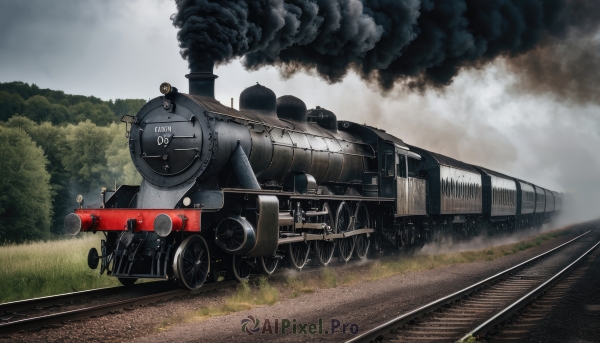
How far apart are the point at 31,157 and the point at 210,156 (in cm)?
3282

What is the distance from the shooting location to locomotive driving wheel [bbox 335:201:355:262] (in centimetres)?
1469

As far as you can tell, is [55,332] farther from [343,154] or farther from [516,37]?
[516,37]

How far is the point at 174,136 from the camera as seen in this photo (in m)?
10.8

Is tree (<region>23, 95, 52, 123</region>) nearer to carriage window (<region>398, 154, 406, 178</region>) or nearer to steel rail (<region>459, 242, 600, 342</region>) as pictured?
carriage window (<region>398, 154, 406, 178</region>)

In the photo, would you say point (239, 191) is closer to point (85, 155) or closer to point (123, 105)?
point (85, 155)

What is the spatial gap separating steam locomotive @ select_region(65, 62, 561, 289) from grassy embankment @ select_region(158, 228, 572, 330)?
58 cm

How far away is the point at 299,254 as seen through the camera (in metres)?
13.7

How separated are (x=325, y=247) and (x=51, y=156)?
155ft

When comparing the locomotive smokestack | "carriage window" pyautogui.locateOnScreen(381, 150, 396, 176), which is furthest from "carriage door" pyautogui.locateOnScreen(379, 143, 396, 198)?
the locomotive smokestack

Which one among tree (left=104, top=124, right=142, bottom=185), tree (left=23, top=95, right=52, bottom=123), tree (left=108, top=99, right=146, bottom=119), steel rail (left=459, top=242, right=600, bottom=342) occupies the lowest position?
steel rail (left=459, top=242, right=600, bottom=342)

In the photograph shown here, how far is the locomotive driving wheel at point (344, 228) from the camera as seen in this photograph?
14.7 metres

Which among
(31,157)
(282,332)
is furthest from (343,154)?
(31,157)

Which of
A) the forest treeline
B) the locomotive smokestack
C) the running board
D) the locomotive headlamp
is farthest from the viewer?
the forest treeline

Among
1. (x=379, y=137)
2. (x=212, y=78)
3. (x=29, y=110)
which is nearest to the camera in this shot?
(x=212, y=78)
